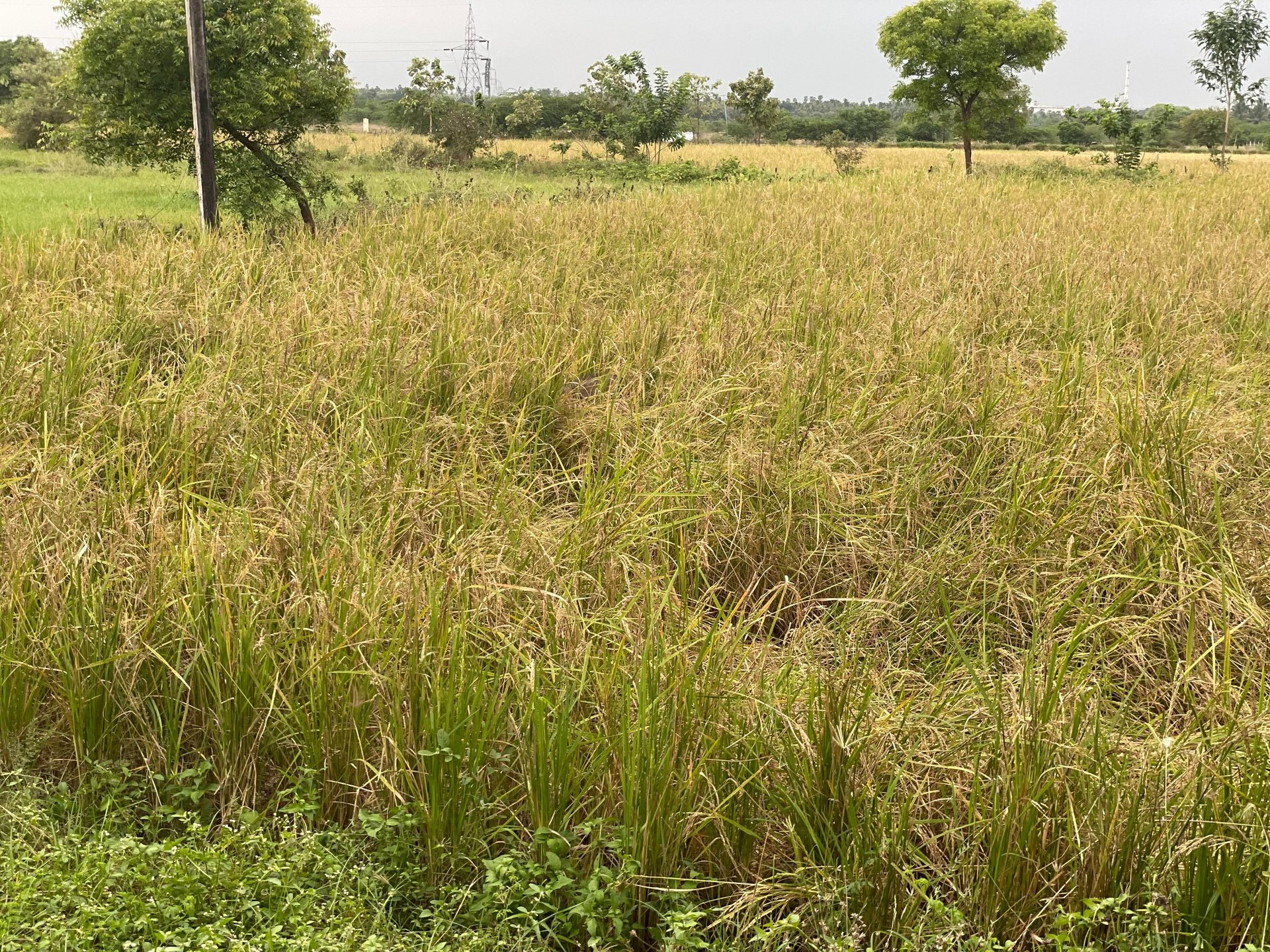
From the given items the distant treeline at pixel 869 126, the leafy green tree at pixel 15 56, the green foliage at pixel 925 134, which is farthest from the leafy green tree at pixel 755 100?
the leafy green tree at pixel 15 56

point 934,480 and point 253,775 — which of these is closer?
point 253,775

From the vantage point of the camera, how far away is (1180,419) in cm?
420

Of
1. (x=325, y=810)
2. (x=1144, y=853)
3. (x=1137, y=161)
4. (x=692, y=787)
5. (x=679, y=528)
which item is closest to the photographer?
(x=1144, y=853)

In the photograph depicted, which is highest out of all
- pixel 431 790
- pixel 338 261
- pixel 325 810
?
pixel 338 261

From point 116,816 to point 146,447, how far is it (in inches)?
74.5

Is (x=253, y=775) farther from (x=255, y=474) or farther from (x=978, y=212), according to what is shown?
(x=978, y=212)

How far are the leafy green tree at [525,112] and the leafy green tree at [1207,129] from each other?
25.1 metres

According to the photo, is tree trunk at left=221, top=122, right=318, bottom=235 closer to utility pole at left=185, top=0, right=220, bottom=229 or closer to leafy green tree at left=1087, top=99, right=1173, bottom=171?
utility pole at left=185, top=0, right=220, bottom=229

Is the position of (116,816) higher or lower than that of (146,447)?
lower

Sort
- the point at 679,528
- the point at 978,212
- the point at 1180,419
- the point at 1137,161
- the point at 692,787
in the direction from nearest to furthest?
the point at 692,787 → the point at 679,528 → the point at 1180,419 → the point at 978,212 → the point at 1137,161

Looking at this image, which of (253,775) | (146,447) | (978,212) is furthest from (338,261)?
(978,212)

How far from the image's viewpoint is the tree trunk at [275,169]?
36.1 feet

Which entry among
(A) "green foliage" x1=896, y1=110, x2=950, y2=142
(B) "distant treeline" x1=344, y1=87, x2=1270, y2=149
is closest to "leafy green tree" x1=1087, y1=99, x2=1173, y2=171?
(B) "distant treeline" x1=344, y1=87, x2=1270, y2=149

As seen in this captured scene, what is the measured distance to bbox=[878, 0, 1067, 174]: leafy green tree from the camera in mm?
25797
